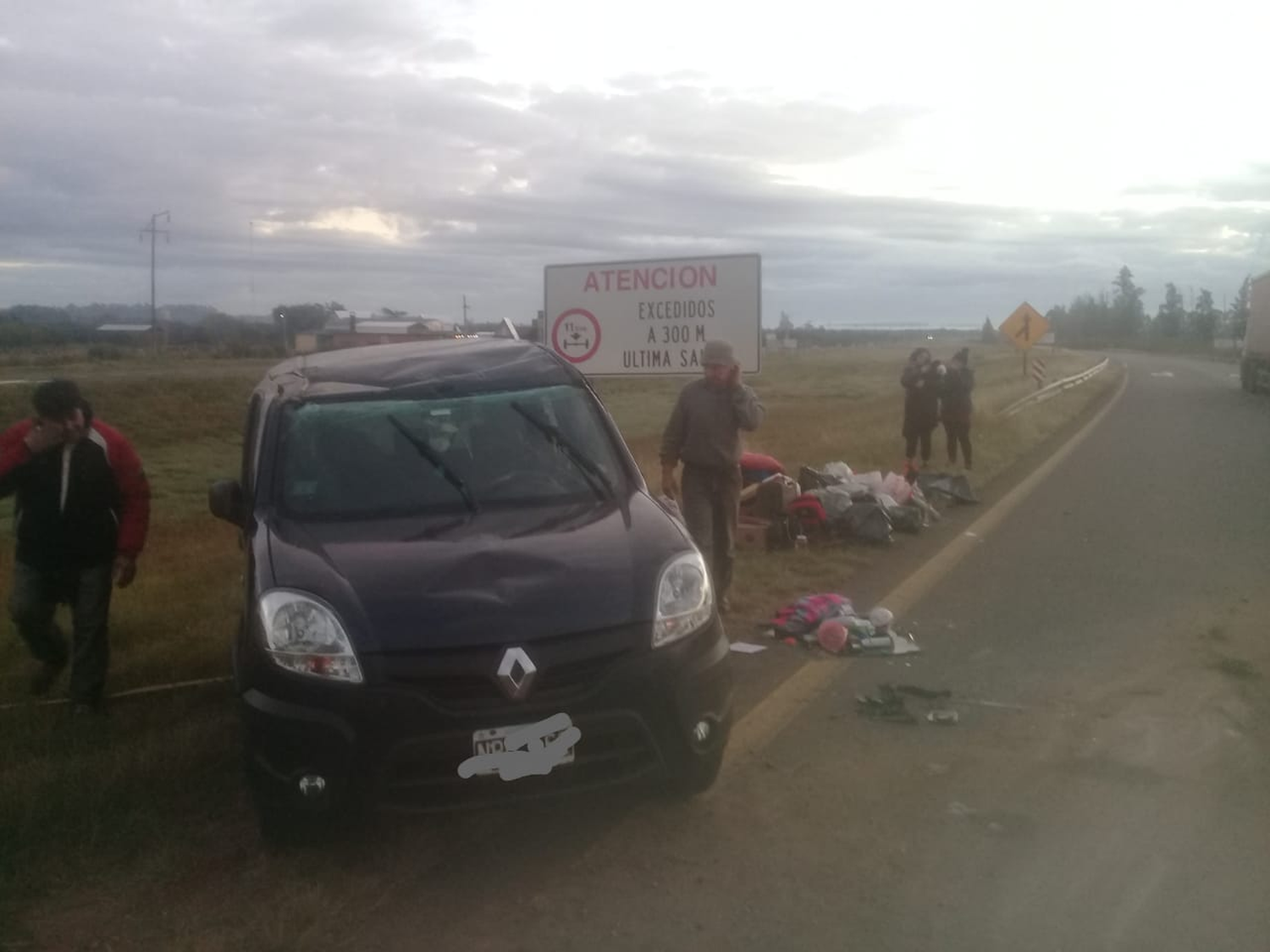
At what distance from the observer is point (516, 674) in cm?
431

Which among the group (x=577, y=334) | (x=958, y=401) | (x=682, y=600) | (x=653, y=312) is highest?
(x=653, y=312)

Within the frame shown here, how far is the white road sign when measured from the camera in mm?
11086

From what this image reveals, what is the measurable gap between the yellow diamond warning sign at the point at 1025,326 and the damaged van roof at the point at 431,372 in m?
23.4

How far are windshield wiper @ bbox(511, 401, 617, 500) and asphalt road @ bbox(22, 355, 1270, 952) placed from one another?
1359mm

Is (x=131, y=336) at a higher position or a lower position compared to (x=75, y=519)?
higher

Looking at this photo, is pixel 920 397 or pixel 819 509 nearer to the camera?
pixel 819 509

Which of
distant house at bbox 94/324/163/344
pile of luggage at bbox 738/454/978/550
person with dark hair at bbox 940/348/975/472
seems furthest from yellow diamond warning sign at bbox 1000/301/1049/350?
distant house at bbox 94/324/163/344

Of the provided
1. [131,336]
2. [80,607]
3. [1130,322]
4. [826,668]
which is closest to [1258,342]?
[826,668]

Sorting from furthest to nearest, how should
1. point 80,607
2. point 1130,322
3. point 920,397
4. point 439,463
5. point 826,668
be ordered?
point 1130,322 < point 920,397 < point 826,668 < point 80,607 < point 439,463

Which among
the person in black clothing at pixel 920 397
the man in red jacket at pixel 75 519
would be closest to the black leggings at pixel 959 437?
the person in black clothing at pixel 920 397

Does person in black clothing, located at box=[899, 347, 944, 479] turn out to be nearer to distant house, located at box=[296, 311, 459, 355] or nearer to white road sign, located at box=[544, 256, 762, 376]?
white road sign, located at box=[544, 256, 762, 376]

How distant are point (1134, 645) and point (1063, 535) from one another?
15.2 ft

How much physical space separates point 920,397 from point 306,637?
13303 millimetres

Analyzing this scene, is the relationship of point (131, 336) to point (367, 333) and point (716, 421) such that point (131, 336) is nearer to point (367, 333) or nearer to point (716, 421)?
point (367, 333)
